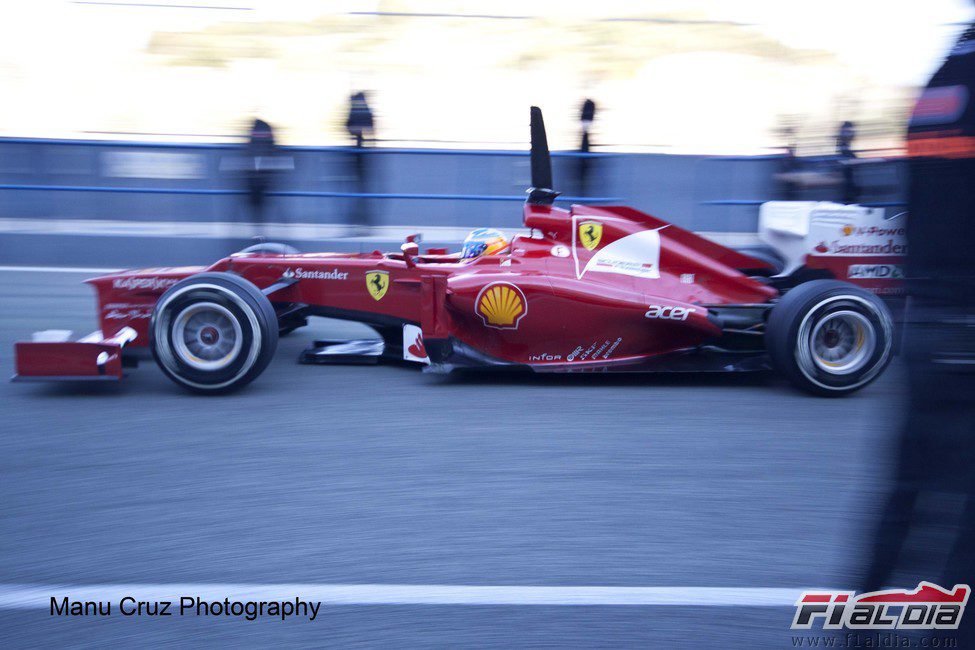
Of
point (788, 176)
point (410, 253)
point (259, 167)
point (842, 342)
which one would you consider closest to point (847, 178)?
point (788, 176)

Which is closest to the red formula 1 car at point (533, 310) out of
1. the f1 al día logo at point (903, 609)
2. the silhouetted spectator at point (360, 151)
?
the f1 al día logo at point (903, 609)

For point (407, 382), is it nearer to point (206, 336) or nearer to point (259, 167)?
point (206, 336)

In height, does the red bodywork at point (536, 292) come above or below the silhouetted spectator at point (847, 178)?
below

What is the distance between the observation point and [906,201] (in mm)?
1604

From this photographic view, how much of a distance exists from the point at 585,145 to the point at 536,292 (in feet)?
16.2

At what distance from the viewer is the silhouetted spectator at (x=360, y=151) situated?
907cm

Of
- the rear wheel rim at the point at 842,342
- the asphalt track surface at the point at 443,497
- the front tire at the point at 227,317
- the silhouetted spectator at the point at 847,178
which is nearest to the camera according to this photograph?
the asphalt track surface at the point at 443,497

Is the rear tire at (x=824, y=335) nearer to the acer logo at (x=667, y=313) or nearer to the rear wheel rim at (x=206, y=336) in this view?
the acer logo at (x=667, y=313)

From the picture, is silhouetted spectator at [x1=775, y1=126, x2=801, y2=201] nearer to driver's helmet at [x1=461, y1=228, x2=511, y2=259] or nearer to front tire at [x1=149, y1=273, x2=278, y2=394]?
driver's helmet at [x1=461, y1=228, x2=511, y2=259]

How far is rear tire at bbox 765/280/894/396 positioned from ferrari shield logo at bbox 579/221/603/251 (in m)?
1.06

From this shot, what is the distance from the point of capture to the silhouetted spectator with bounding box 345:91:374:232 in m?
9.07

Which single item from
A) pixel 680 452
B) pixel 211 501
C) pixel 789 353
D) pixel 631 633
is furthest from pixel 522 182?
pixel 631 633

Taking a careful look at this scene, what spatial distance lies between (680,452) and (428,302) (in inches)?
64.3

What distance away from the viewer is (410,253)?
5188 mm
